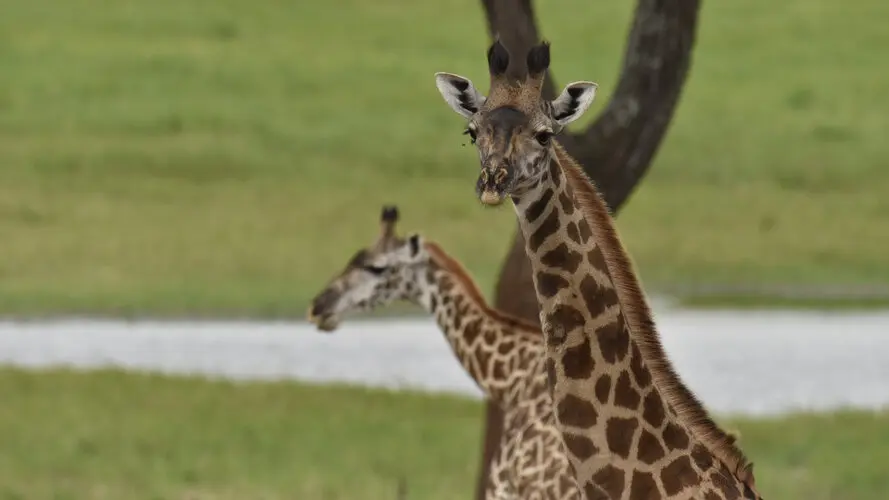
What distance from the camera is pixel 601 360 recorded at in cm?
604

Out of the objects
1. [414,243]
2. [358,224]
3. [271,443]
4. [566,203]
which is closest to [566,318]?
[566,203]

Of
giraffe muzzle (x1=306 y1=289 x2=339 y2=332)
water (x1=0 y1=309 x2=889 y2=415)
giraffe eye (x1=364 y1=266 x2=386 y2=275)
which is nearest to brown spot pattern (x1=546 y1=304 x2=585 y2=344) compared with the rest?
giraffe eye (x1=364 y1=266 x2=386 y2=275)

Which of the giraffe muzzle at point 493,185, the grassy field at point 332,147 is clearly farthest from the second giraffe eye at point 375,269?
the grassy field at point 332,147

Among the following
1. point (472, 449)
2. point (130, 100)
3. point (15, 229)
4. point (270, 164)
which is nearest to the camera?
point (472, 449)

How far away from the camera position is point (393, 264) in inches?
393

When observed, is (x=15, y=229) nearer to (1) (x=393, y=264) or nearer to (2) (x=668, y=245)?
(2) (x=668, y=245)

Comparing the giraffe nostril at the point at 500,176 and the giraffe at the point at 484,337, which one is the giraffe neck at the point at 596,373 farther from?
the giraffe at the point at 484,337

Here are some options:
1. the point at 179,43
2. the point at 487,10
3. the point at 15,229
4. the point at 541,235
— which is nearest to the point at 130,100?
the point at 179,43

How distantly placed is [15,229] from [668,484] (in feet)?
67.0

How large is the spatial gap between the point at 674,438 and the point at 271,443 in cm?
797

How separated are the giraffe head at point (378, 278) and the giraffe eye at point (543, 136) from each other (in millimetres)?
4068

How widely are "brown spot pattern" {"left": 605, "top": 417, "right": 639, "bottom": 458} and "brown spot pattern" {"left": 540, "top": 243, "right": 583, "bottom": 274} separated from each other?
20.6 inches

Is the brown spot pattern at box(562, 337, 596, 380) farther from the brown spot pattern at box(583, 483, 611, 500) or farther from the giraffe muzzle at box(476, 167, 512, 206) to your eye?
the giraffe muzzle at box(476, 167, 512, 206)

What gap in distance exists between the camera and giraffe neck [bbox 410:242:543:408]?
908 cm
